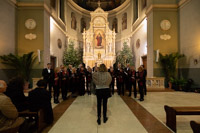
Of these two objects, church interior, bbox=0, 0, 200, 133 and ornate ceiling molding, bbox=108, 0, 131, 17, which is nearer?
church interior, bbox=0, 0, 200, 133

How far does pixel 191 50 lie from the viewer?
9.14 metres

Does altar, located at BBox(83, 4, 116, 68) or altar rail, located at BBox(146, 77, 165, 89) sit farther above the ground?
altar, located at BBox(83, 4, 116, 68)

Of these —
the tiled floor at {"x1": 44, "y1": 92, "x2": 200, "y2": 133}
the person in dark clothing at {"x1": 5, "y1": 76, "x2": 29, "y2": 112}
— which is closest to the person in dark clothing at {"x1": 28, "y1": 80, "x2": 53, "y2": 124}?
the person in dark clothing at {"x1": 5, "y1": 76, "x2": 29, "y2": 112}

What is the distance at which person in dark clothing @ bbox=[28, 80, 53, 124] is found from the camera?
10.1 ft

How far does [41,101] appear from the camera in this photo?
10.4ft

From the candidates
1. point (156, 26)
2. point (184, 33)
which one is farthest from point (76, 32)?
point (184, 33)

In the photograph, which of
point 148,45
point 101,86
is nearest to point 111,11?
point 148,45

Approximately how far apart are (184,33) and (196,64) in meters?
2.64

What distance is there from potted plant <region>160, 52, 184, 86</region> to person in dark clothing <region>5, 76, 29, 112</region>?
972 centimetres

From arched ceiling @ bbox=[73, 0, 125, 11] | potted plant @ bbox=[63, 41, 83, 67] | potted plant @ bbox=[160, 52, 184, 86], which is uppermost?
arched ceiling @ bbox=[73, 0, 125, 11]

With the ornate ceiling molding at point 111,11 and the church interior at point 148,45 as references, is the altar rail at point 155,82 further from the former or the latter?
the ornate ceiling molding at point 111,11

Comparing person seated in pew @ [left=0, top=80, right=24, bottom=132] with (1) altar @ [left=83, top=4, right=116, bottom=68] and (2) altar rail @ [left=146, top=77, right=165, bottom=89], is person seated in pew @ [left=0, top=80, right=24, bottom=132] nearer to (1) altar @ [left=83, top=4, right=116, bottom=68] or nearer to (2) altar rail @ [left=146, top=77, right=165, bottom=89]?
(2) altar rail @ [left=146, top=77, right=165, bottom=89]

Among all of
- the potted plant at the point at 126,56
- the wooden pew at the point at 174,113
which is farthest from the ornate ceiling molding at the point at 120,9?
the wooden pew at the point at 174,113

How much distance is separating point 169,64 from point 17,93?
9.92 m
